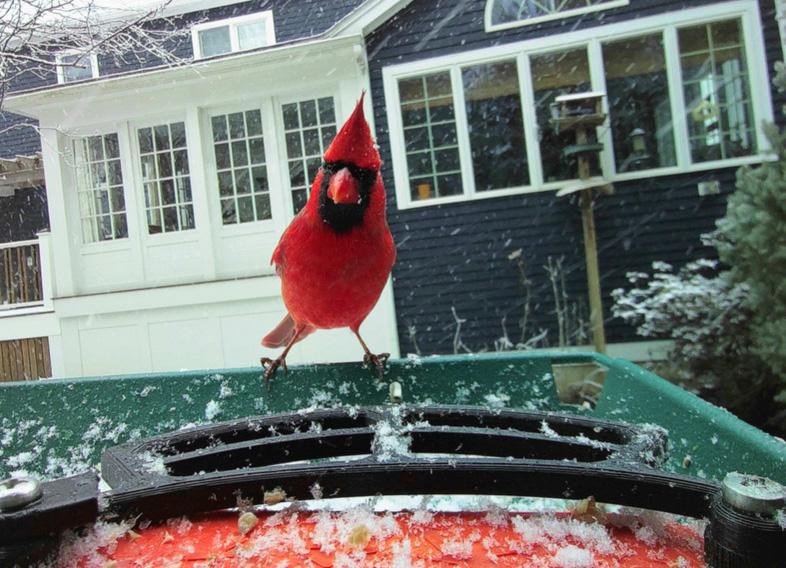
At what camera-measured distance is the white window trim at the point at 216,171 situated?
4.00 meters

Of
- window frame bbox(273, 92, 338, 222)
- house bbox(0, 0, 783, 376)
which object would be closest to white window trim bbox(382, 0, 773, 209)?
house bbox(0, 0, 783, 376)

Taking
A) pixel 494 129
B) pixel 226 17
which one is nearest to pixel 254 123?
pixel 226 17

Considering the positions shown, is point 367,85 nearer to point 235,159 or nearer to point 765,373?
point 235,159

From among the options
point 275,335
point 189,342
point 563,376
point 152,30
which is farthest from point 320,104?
point 563,376

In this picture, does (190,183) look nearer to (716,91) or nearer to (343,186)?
(343,186)

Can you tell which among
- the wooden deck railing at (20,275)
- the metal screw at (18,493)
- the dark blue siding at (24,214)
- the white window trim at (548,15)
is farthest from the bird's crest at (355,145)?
the white window trim at (548,15)

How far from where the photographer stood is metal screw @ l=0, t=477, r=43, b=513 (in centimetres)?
40

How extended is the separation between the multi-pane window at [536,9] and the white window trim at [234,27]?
1726 millimetres

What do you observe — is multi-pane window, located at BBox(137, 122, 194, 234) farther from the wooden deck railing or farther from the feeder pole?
the feeder pole

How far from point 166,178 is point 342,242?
3.08 metres

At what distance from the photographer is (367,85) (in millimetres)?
4496

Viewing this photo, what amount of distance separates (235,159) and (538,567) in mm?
4139

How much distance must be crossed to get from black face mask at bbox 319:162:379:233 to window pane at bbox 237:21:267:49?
3.51m

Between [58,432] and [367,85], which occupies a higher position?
[367,85]
